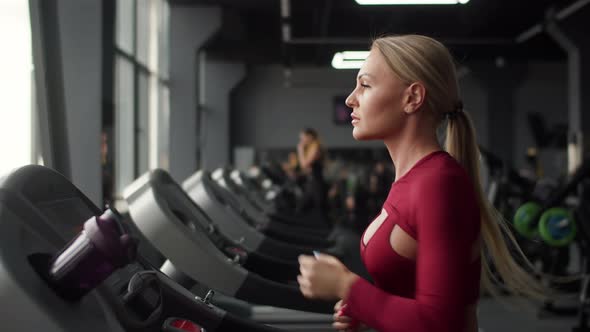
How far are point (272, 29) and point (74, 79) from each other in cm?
869

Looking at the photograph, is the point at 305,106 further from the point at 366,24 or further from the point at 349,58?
the point at 349,58

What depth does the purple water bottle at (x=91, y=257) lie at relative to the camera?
796 mm

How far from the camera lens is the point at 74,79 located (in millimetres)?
3730

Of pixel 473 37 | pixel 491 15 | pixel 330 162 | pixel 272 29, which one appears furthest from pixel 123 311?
pixel 330 162

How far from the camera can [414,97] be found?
1.15m

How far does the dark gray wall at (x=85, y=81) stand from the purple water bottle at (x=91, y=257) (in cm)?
295

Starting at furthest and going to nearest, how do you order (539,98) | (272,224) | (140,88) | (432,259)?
(539,98), (140,88), (272,224), (432,259)

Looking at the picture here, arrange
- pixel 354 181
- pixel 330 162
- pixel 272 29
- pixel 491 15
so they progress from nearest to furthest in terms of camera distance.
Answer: pixel 491 15 → pixel 272 29 → pixel 354 181 → pixel 330 162

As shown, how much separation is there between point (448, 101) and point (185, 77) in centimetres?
843

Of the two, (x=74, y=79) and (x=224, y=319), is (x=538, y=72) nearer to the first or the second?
(x=74, y=79)

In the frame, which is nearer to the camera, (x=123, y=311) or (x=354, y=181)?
(x=123, y=311)

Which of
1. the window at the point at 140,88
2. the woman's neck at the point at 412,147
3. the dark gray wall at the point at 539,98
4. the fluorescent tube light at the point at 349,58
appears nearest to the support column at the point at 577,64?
the fluorescent tube light at the point at 349,58

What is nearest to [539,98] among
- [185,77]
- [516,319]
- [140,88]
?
[185,77]

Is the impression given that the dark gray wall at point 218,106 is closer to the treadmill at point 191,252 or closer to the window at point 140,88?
the window at point 140,88
